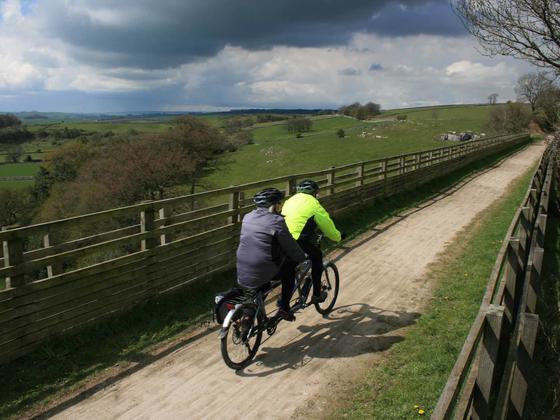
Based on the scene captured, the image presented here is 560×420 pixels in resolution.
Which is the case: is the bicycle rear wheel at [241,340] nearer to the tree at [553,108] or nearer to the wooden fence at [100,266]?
the wooden fence at [100,266]

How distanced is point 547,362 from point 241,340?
13.2 feet

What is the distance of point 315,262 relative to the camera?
6.07 metres

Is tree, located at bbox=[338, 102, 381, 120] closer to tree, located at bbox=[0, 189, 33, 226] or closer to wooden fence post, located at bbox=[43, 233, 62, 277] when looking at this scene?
tree, located at bbox=[0, 189, 33, 226]

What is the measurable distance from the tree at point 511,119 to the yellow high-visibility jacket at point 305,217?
65.1 m

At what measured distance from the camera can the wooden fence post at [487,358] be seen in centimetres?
305

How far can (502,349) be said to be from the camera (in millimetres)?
4770

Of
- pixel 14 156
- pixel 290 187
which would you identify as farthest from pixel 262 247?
pixel 14 156

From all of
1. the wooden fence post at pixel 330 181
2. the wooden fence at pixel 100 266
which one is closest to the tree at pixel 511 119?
the wooden fence post at pixel 330 181

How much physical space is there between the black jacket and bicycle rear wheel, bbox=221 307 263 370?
0.40m

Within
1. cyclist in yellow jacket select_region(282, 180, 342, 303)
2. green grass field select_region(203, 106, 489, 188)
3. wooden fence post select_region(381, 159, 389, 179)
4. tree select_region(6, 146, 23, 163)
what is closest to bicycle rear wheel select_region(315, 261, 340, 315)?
cyclist in yellow jacket select_region(282, 180, 342, 303)

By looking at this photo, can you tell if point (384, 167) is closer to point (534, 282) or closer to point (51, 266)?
point (534, 282)

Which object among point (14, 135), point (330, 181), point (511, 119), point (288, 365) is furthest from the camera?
point (14, 135)

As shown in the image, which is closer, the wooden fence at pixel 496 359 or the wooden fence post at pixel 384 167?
the wooden fence at pixel 496 359

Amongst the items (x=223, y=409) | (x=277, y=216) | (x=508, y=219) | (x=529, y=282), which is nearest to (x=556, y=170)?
(x=508, y=219)
